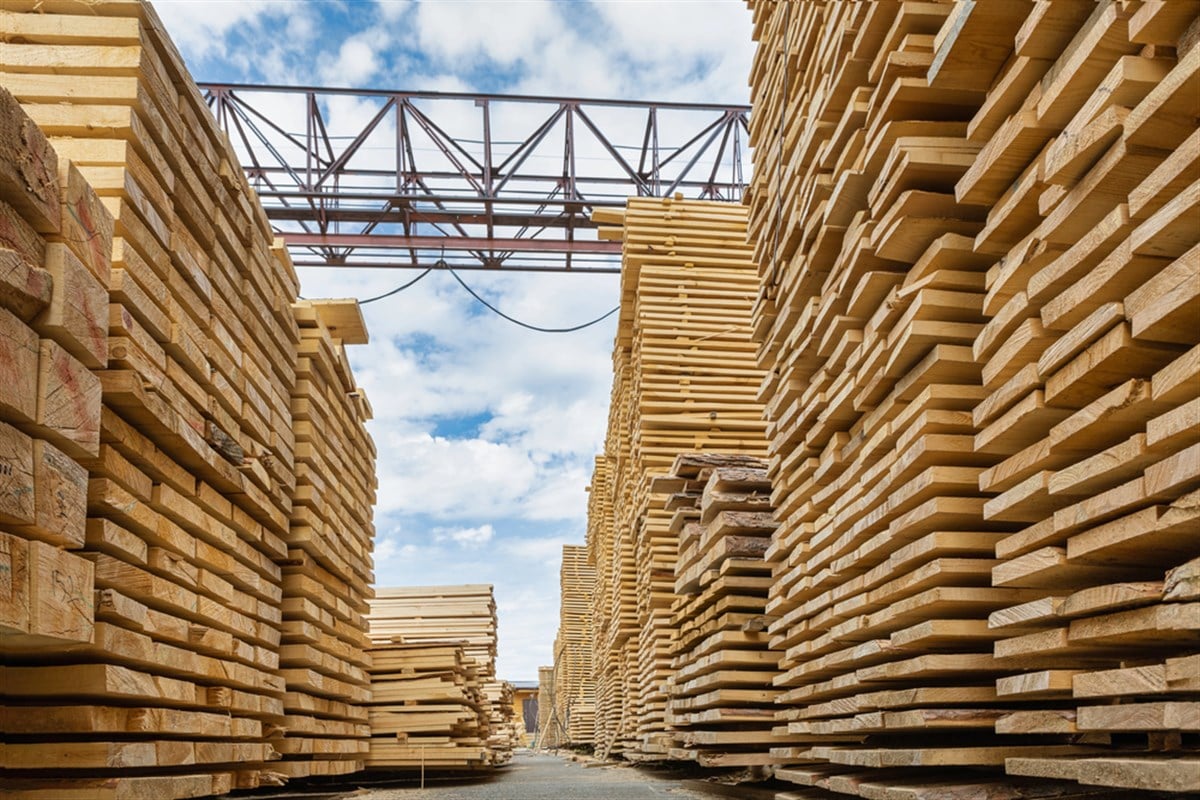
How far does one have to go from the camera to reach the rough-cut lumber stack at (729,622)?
693 centimetres

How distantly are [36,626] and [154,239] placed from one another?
78.2 inches

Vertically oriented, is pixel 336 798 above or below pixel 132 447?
below

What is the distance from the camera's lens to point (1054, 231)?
3.05 metres

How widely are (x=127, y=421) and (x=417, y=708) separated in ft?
19.6

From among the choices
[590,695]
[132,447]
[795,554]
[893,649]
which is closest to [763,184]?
[795,554]

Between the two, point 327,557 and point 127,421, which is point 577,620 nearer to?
point 327,557

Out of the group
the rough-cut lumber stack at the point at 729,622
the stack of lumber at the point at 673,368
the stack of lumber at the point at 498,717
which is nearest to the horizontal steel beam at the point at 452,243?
the stack of lumber at the point at 673,368

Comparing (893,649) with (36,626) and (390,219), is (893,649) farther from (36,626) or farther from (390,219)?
(390,219)

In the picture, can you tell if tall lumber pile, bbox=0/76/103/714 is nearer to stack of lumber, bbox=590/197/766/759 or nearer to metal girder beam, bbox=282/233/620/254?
stack of lumber, bbox=590/197/766/759

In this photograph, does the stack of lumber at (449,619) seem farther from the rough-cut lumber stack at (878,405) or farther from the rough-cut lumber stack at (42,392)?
the rough-cut lumber stack at (42,392)

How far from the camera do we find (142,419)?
455 centimetres

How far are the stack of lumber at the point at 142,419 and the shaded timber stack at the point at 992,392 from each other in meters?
2.75

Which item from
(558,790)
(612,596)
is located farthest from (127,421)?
(612,596)

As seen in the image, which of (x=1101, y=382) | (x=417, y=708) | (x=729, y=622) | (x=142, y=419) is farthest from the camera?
(x=417, y=708)
